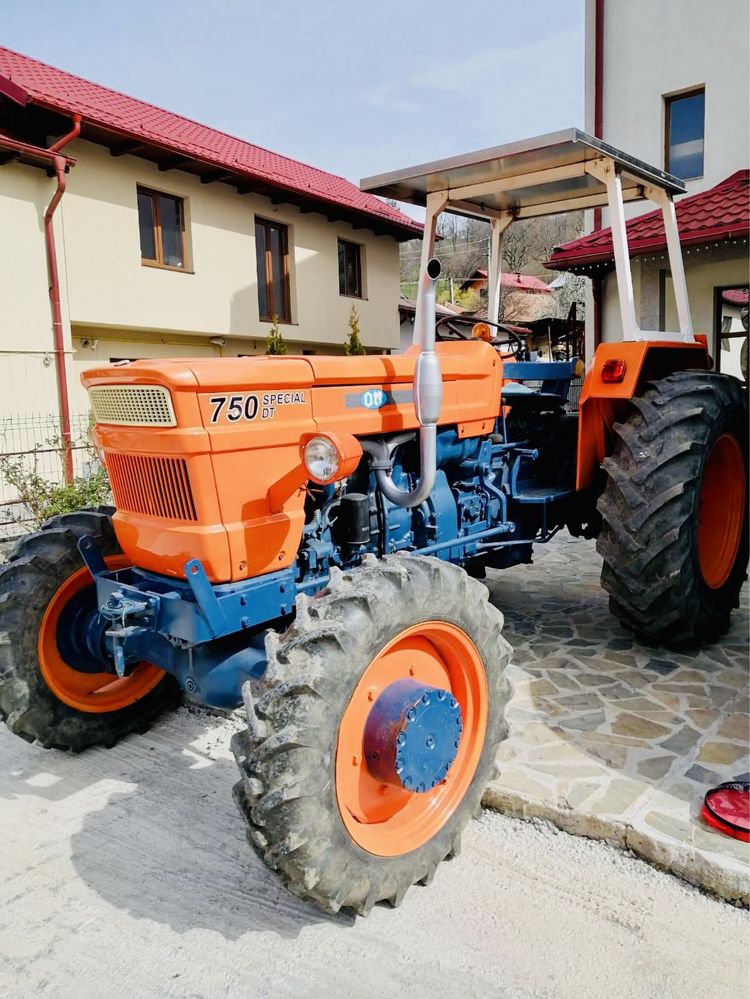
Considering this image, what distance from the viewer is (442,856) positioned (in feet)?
8.42

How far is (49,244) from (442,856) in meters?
10.5

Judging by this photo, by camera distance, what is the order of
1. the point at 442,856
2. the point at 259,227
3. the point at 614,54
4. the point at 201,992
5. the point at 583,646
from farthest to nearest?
the point at 259,227 → the point at 614,54 → the point at 583,646 → the point at 442,856 → the point at 201,992

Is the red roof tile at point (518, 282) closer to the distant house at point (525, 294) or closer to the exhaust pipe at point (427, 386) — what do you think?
the distant house at point (525, 294)

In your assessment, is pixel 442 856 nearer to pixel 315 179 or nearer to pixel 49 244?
pixel 49 244

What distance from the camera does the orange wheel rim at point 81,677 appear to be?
328cm

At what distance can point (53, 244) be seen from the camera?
10.8 meters

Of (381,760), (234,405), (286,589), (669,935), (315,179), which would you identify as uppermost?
(315,179)

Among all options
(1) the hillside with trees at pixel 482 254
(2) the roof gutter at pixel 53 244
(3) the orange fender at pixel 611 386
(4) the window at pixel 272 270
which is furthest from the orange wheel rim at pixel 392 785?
(1) the hillside with trees at pixel 482 254

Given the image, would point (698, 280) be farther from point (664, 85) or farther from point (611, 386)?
point (611, 386)

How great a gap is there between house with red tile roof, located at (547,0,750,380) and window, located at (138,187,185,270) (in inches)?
260

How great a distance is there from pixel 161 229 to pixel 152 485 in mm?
11264

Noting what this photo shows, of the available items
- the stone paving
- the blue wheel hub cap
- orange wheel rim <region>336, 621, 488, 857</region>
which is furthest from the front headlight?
the stone paving

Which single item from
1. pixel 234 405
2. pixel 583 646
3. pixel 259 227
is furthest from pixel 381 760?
pixel 259 227

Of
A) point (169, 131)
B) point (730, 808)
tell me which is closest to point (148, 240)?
point (169, 131)
